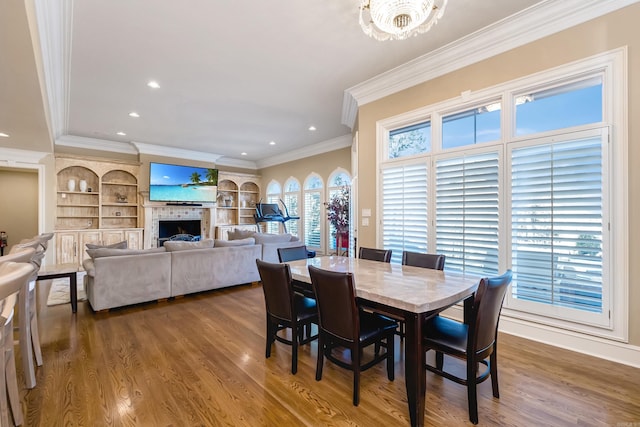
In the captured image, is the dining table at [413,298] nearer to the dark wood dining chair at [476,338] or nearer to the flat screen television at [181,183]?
the dark wood dining chair at [476,338]

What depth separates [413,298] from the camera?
1.69 m

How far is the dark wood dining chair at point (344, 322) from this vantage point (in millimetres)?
1853

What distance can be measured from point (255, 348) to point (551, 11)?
4224mm

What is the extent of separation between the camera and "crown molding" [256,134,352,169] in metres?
7.15

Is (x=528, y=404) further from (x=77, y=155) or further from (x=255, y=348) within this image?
(x=77, y=155)

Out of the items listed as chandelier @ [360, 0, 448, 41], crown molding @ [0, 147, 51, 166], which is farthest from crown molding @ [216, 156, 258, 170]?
chandelier @ [360, 0, 448, 41]

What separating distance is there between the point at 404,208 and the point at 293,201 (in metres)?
5.42

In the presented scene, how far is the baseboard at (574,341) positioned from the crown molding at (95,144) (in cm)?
880

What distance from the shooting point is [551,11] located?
8.61ft

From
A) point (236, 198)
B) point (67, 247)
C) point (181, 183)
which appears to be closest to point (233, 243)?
point (181, 183)

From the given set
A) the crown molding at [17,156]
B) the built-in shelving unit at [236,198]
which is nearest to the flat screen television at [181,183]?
the built-in shelving unit at [236,198]

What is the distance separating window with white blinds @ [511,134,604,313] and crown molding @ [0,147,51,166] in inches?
345

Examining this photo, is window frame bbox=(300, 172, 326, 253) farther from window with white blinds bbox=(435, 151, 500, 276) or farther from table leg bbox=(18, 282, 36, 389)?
table leg bbox=(18, 282, 36, 389)

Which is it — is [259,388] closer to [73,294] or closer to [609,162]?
[73,294]
